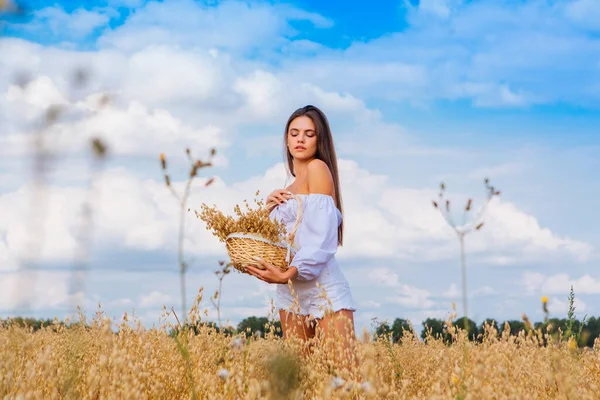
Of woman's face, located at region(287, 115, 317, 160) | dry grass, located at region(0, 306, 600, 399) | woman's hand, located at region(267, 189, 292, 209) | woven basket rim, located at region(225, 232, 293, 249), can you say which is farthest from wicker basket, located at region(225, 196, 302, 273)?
woman's face, located at region(287, 115, 317, 160)

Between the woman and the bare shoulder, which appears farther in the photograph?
the bare shoulder

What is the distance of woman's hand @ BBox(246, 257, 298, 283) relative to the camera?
3.91 m

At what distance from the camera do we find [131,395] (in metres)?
1.97

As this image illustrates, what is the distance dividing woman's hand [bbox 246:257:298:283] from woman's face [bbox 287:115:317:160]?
114cm

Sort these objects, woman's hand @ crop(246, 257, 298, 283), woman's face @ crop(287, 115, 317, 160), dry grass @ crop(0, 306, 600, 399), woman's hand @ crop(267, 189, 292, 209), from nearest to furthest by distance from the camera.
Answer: dry grass @ crop(0, 306, 600, 399)
woman's hand @ crop(246, 257, 298, 283)
woman's hand @ crop(267, 189, 292, 209)
woman's face @ crop(287, 115, 317, 160)

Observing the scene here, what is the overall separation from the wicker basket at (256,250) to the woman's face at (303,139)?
0.84m

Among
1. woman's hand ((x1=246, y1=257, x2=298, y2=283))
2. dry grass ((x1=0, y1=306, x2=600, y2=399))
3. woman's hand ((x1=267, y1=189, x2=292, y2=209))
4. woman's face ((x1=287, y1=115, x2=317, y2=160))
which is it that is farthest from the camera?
woman's face ((x1=287, y1=115, x2=317, y2=160))

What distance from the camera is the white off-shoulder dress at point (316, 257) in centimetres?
399

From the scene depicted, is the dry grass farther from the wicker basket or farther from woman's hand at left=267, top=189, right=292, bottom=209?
woman's hand at left=267, top=189, right=292, bottom=209

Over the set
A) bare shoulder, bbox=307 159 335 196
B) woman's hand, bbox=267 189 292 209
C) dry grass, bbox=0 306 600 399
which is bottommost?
dry grass, bbox=0 306 600 399

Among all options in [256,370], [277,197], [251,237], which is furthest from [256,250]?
[256,370]

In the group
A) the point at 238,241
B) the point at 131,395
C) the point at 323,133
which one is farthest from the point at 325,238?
the point at 131,395

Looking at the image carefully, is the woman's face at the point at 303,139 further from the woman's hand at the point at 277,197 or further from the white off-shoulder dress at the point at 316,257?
the white off-shoulder dress at the point at 316,257

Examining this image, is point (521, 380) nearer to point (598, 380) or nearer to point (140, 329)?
point (598, 380)
